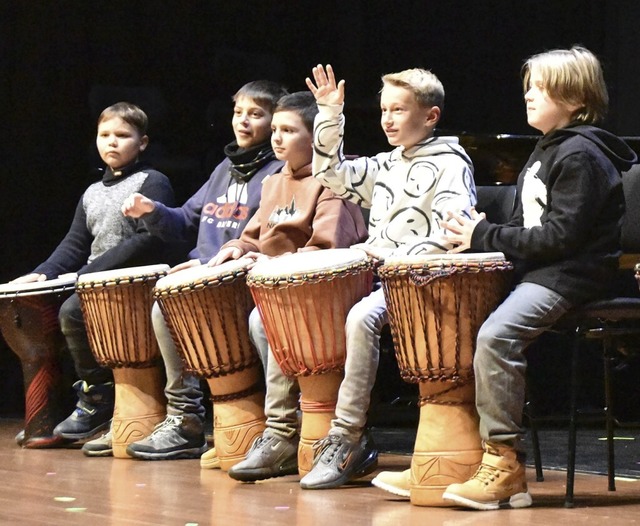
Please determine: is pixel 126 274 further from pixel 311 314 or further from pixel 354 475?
pixel 354 475

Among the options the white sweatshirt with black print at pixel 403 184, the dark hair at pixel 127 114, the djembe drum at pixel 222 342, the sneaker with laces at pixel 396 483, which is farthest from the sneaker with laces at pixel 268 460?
the dark hair at pixel 127 114

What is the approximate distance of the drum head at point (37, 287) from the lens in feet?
14.8

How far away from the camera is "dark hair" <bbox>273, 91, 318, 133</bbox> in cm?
391

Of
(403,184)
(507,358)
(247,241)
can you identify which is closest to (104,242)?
(247,241)

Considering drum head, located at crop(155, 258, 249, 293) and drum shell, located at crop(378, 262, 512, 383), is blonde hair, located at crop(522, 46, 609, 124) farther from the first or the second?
drum head, located at crop(155, 258, 249, 293)

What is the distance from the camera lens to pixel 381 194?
3623 mm

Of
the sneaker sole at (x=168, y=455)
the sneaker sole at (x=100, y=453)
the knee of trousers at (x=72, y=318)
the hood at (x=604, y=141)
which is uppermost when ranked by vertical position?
the hood at (x=604, y=141)

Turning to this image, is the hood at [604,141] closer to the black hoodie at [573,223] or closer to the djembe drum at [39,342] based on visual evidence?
the black hoodie at [573,223]

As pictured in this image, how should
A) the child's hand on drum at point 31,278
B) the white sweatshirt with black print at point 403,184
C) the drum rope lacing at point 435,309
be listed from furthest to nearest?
the child's hand on drum at point 31,278 < the white sweatshirt with black print at point 403,184 < the drum rope lacing at point 435,309

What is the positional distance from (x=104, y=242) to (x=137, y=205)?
56cm

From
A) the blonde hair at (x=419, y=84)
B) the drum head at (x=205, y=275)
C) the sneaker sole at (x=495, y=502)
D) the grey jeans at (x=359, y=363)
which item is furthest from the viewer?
the drum head at (x=205, y=275)

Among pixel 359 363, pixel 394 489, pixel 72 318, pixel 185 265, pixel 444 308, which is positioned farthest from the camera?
pixel 72 318

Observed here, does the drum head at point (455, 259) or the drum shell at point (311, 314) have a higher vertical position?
the drum head at point (455, 259)

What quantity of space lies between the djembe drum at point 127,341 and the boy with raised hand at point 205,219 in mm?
85
